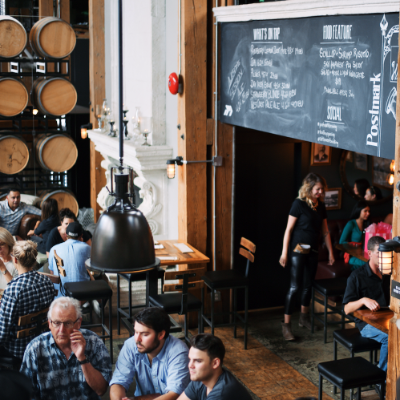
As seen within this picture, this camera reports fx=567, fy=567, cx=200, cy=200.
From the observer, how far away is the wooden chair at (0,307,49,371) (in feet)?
12.2

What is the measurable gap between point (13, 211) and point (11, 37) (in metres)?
2.16

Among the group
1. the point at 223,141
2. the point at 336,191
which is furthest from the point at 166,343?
the point at 336,191

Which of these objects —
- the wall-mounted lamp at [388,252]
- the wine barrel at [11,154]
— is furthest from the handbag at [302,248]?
the wine barrel at [11,154]

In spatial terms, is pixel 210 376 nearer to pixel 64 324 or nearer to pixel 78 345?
pixel 78 345

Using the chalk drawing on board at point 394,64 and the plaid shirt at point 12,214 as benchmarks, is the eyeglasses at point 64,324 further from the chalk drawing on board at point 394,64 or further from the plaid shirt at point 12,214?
the plaid shirt at point 12,214

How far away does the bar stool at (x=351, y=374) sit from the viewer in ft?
11.8

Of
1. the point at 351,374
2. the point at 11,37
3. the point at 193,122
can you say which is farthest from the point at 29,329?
the point at 11,37

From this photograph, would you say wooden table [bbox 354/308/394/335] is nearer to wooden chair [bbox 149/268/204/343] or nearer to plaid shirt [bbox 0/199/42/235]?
wooden chair [bbox 149/268/204/343]

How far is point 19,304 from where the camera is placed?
376cm

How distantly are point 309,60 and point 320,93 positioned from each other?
0.30 m

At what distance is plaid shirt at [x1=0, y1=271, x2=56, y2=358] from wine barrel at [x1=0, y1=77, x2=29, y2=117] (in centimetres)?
393

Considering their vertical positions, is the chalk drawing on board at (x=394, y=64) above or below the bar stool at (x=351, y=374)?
above

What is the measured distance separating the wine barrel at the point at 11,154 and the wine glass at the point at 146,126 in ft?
6.14

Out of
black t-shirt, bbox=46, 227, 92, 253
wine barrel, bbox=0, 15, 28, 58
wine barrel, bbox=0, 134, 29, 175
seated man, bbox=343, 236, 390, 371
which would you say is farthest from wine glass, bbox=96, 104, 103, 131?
seated man, bbox=343, 236, 390, 371
